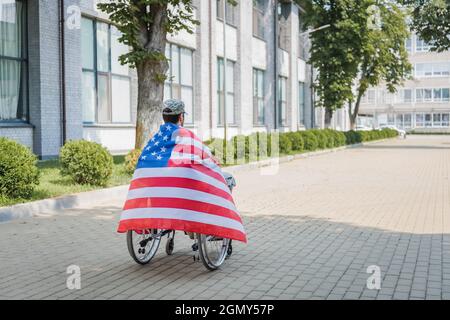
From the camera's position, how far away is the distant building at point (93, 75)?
17562mm

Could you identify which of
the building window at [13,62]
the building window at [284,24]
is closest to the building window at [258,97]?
the building window at [284,24]

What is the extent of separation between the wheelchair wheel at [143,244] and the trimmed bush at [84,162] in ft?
19.7

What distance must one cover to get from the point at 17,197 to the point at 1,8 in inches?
342

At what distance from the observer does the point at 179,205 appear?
5.98m

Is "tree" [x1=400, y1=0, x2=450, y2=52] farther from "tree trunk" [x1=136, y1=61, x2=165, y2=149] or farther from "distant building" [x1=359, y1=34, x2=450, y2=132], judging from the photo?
"distant building" [x1=359, y1=34, x2=450, y2=132]

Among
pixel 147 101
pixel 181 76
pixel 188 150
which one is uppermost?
pixel 181 76

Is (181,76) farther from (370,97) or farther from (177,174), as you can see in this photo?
(370,97)

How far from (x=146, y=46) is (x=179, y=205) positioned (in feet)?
33.6

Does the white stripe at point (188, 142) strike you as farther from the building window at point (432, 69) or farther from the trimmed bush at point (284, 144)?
the building window at point (432, 69)

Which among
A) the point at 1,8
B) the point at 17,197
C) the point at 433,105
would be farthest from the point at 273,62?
the point at 433,105

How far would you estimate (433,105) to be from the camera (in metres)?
87.7

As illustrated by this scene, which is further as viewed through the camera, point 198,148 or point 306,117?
point 306,117

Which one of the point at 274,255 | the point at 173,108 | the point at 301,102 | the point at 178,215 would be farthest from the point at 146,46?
the point at 301,102
